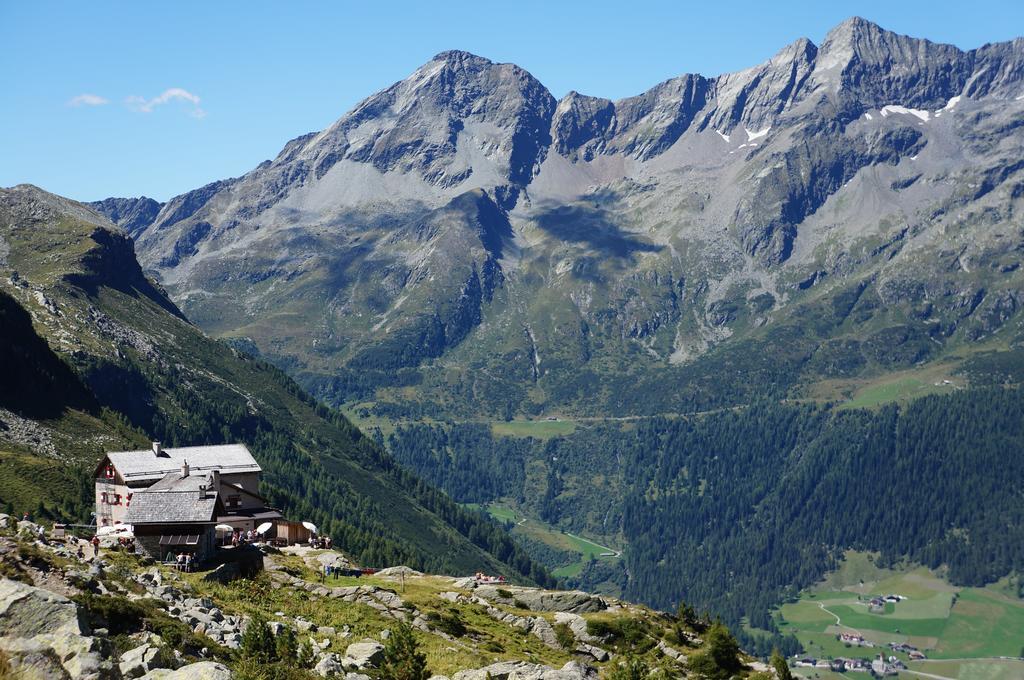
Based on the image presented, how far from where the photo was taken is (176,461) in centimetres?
12762

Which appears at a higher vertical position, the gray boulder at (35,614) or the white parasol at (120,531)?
the gray boulder at (35,614)

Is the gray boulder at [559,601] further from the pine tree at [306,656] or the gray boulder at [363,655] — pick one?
the pine tree at [306,656]

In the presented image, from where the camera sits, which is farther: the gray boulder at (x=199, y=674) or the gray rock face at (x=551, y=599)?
the gray rock face at (x=551, y=599)

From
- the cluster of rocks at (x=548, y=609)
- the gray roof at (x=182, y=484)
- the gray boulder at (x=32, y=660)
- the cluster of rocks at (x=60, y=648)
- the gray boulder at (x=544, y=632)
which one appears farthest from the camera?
the cluster of rocks at (x=548, y=609)

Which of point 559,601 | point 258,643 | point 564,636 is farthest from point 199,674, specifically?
point 559,601

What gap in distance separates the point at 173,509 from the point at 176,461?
4288 cm

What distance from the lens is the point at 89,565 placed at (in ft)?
213

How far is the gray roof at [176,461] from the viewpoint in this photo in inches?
4806

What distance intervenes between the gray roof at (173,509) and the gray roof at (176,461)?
35.2 metres

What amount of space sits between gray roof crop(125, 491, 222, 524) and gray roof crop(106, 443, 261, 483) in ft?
115

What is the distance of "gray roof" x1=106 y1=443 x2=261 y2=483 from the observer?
122062mm

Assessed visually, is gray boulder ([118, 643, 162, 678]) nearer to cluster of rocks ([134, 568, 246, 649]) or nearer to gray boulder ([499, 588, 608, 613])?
cluster of rocks ([134, 568, 246, 649])

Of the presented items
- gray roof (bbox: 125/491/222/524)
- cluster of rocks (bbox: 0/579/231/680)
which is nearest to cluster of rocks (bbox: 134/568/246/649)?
cluster of rocks (bbox: 0/579/231/680)

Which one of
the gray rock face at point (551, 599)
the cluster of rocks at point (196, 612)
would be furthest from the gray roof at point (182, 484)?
the gray rock face at point (551, 599)
